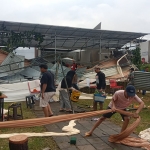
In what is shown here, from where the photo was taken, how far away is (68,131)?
6.11m

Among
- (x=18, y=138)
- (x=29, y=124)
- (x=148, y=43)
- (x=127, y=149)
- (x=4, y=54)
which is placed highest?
(x=148, y=43)

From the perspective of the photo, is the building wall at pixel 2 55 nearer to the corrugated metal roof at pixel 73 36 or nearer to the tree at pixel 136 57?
the corrugated metal roof at pixel 73 36

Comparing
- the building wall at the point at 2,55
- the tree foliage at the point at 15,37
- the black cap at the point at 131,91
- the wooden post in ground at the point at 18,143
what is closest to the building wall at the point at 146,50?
the tree foliage at the point at 15,37

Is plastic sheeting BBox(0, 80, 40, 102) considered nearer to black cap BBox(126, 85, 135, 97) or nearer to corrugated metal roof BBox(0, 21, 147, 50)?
corrugated metal roof BBox(0, 21, 147, 50)

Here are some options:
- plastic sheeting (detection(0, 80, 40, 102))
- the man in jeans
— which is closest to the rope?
the man in jeans

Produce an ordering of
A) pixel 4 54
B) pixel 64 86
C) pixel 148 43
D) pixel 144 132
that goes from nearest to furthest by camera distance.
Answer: pixel 144 132 < pixel 64 86 < pixel 4 54 < pixel 148 43

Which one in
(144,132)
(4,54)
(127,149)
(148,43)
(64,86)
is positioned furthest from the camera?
(148,43)

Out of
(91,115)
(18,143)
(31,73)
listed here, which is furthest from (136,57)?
(18,143)

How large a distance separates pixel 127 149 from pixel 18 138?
2.28m

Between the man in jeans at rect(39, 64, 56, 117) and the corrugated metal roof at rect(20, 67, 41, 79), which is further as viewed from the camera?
the corrugated metal roof at rect(20, 67, 41, 79)

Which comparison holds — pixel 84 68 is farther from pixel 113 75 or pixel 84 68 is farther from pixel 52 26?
pixel 52 26

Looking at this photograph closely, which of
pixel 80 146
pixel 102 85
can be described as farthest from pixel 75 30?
pixel 80 146

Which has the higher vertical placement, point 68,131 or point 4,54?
point 4,54

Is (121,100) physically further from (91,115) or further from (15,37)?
(15,37)
